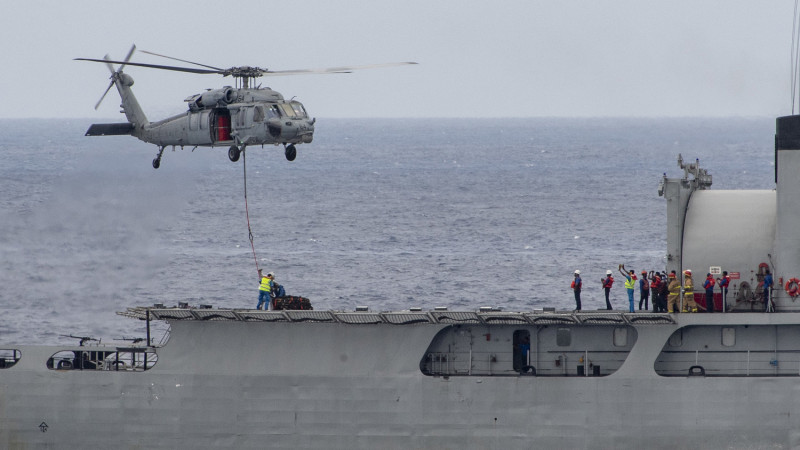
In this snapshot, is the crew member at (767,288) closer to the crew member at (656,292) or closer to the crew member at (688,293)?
the crew member at (688,293)

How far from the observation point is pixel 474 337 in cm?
2906

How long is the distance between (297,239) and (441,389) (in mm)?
56142

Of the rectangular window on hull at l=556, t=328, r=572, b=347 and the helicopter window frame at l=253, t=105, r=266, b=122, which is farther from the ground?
the helicopter window frame at l=253, t=105, r=266, b=122

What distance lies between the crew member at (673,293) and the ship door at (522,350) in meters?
3.56

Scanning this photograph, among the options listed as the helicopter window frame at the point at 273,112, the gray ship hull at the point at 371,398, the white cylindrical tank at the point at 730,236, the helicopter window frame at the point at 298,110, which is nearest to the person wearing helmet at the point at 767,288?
the gray ship hull at the point at 371,398

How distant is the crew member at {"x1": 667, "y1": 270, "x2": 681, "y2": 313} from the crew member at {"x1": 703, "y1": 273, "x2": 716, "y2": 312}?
634mm

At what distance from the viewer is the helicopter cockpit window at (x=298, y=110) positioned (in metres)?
34.3

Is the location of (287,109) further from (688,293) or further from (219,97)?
(688,293)

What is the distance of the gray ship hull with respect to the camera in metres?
27.4

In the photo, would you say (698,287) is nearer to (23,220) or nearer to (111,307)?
(111,307)

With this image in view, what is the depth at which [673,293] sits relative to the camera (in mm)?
27750

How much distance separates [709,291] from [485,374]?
19.1 feet

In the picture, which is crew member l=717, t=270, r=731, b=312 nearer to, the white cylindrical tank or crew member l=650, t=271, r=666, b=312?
the white cylindrical tank

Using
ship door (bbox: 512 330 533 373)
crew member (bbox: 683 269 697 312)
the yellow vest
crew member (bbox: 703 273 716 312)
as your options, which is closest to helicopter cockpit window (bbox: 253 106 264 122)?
the yellow vest
